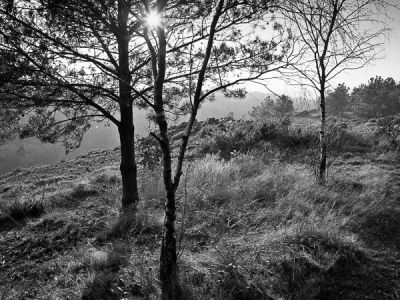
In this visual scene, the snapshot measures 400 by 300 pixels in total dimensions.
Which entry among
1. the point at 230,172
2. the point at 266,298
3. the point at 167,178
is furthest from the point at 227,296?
the point at 230,172

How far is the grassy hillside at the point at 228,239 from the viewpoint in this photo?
312 centimetres

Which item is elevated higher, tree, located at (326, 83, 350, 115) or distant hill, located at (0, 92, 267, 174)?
tree, located at (326, 83, 350, 115)

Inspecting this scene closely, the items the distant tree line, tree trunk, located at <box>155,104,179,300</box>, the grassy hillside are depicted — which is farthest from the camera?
the distant tree line

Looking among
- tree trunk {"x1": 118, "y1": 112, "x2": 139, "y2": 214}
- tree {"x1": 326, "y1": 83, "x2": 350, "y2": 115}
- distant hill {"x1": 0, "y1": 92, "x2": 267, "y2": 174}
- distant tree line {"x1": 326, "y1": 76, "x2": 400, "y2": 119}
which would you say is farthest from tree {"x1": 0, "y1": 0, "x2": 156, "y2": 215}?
distant hill {"x1": 0, "y1": 92, "x2": 267, "y2": 174}

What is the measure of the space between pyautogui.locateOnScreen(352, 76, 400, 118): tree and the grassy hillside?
2606 centimetres

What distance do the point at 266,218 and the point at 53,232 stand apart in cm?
335

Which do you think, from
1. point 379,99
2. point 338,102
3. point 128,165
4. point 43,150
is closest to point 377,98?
point 379,99

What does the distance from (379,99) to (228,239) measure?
32348 millimetres

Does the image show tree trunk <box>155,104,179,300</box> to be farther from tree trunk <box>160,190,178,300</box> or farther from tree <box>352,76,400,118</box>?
tree <box>352,76,400,118</box>

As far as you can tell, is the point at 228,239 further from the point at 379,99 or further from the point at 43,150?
the point at 43,150

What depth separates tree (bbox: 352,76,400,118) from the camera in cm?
2951

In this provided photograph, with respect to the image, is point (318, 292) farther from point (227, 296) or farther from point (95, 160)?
point (95, 160)

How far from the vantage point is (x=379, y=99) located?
3053 cm

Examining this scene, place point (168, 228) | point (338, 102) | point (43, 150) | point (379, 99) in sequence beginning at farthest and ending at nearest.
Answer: point (43, 150) < point (338, 102) < point (379, 99) < point (168, 228)
